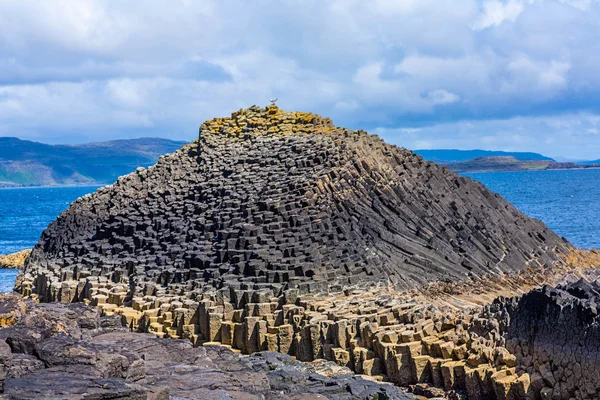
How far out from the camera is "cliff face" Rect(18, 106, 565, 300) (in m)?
24.7

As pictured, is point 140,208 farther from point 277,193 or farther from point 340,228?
point 340,228

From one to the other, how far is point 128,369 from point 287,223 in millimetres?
14493

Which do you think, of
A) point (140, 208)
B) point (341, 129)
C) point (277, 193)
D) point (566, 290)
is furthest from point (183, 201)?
point (566, 290)

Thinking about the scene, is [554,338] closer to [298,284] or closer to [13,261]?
[298,284]

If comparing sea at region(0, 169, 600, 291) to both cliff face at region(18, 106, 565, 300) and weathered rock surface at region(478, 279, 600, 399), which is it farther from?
weathered rock surface at region(478, 279, 600, 399)

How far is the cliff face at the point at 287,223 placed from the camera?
2470 cm

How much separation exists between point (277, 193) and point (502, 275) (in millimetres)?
7764

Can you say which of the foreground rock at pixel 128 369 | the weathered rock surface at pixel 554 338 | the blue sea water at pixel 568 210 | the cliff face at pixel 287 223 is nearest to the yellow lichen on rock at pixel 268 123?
the cliff face at pixel 287 223

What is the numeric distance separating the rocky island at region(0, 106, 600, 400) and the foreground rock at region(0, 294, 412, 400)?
1.9 inches

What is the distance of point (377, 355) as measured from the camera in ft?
62.1

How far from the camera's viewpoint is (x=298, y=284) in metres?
22.6

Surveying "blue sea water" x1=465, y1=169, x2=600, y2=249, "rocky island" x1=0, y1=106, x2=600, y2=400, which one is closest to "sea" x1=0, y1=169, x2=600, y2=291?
"blue sea water" x1=465, y1=169, x2=600, y2=249

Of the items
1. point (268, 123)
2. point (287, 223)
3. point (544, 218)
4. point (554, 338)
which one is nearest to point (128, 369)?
point (554, 338)

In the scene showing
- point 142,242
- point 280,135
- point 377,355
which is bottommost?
point 377,355
